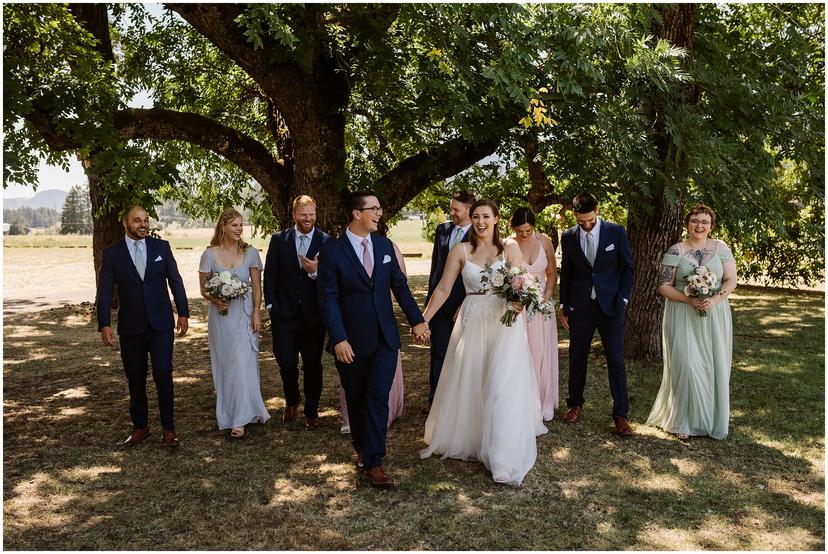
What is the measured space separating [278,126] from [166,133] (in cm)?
338

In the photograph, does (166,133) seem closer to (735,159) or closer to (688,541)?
(735,159)

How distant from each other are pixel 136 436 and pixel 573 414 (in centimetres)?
431

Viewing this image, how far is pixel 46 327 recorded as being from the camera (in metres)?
16.1

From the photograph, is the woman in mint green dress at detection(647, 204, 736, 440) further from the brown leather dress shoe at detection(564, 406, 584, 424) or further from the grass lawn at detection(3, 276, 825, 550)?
the brown leather dress shoe at detection(564, 406, 584, 424)

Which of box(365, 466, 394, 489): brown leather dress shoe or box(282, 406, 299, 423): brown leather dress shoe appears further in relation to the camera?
box(282, 406, 299, 423): brown leather dress shoe

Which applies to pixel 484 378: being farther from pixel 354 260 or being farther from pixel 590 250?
pixel 590 250

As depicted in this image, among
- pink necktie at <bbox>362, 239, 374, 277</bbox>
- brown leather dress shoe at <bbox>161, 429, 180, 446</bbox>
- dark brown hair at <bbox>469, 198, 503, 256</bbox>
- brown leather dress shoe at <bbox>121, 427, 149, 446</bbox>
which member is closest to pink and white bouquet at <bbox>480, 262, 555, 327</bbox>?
dark brown hair at <bbox>469, 198, 503, 256</bbox>

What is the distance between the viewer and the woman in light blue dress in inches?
289

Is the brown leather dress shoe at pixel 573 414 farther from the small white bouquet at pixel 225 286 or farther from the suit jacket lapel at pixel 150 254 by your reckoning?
the suit jacket lapel at pixel 150 254

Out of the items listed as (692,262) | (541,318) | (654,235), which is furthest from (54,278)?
(692,262)

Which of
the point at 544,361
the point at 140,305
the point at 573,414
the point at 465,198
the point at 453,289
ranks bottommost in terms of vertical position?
the point at 573,414

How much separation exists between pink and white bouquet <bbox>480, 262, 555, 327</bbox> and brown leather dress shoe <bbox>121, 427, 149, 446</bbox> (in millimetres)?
3549

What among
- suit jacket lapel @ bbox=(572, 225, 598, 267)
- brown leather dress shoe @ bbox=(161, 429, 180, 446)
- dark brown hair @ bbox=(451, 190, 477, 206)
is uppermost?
dark brown hair @ bbox=(451, 190, 477, 206)

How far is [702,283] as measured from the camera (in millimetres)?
6871
